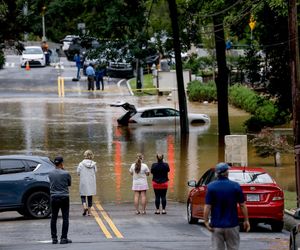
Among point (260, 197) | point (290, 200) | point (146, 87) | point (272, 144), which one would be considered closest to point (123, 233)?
point (260, 197)

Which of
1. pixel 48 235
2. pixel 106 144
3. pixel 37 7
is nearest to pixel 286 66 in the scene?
pixel 106 144

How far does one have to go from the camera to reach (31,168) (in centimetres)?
2373

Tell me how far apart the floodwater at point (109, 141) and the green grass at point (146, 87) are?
3.48 metres

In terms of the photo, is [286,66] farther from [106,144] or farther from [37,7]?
[37,7]

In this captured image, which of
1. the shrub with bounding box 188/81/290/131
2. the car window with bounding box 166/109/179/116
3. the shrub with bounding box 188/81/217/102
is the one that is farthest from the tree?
the shrub with bounding box 188/81/217/102

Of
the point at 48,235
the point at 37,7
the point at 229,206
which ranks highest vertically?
the point at 37,7

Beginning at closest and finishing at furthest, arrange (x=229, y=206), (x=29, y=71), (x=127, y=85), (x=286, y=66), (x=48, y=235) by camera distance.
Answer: (x=229, y=206) < (x=48, y=235) < (x=286, y=66) < (x=127, y=85) < (x=29, y=71)

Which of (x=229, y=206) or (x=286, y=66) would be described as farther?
(x=286, y=66)

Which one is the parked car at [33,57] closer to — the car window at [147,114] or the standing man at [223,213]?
the car window at [147,114]

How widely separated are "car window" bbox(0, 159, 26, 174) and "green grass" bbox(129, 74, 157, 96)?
38.7m

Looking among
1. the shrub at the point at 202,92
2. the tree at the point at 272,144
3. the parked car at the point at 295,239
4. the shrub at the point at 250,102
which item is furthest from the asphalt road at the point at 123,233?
the shrub at the point at 202,92

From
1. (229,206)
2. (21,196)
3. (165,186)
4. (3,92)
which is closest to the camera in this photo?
(229,206)

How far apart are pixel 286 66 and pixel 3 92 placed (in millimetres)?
27614

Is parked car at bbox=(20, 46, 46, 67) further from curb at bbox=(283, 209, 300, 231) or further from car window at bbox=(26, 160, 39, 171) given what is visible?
curb at bbox=(283, 209, 300, 231)
